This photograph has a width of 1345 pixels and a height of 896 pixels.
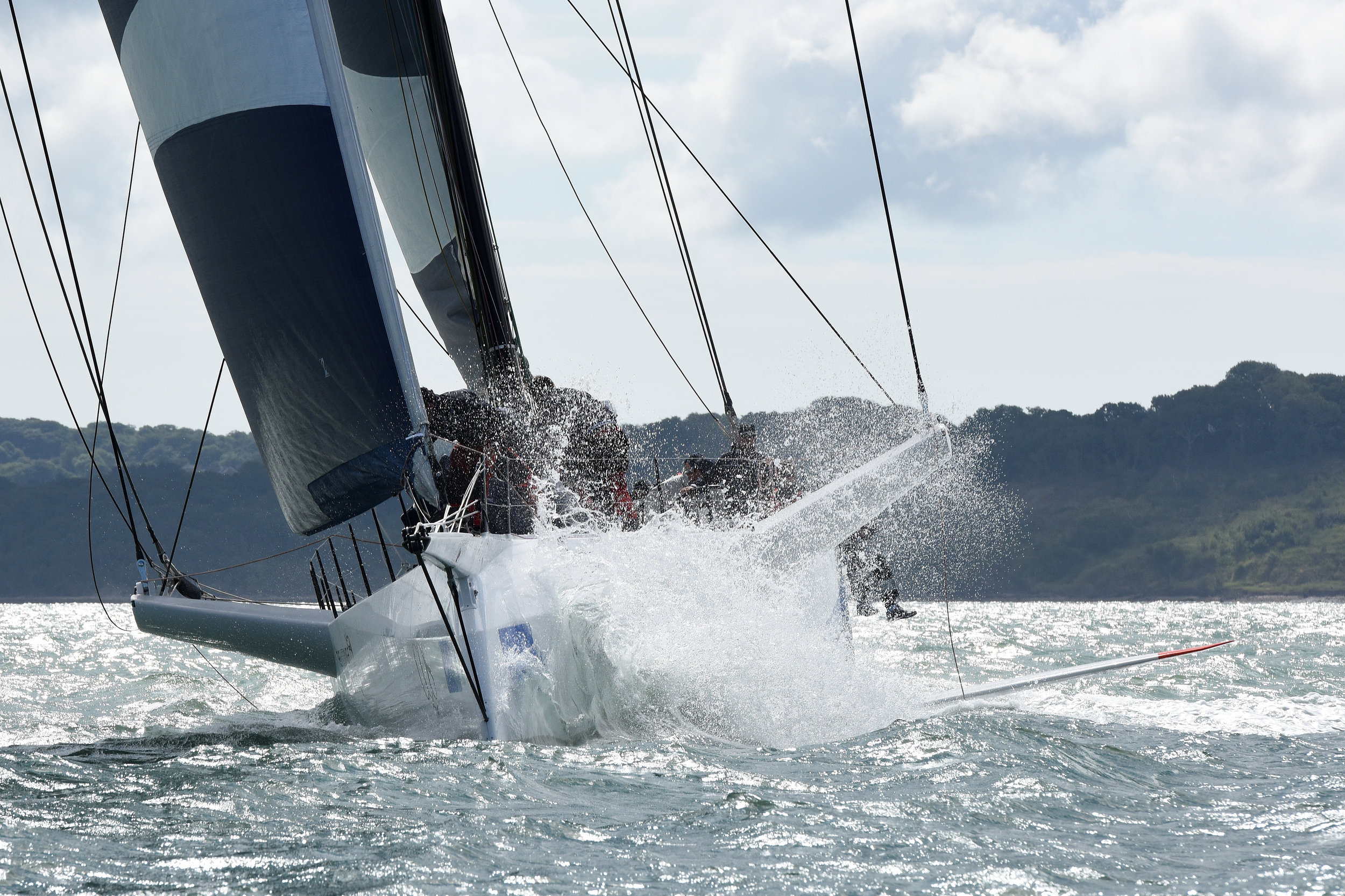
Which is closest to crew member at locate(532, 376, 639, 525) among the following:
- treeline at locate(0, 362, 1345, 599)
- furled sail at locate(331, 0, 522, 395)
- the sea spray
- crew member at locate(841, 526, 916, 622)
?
the sea spray

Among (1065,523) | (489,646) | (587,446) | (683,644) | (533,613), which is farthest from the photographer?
(1065,523)

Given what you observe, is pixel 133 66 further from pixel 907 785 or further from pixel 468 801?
pixel 907 785

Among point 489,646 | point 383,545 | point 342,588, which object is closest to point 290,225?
point 383,545

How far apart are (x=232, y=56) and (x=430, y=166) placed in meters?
2.29

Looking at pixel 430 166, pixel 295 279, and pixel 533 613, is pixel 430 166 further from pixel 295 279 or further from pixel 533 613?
pixel 533 613

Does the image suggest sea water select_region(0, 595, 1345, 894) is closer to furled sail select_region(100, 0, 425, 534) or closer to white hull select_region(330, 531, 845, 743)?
white hull select_region(330, 531, 845, 743)

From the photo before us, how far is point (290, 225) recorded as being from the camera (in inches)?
176

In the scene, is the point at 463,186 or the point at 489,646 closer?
the point at 489,646

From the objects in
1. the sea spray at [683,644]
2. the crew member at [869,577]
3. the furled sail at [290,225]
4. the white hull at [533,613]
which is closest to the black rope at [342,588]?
the white hull at [533,613]

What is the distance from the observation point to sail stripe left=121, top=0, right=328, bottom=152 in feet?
14.9

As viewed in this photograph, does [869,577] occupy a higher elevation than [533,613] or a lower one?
lower

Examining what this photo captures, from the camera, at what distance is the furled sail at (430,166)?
6.14m

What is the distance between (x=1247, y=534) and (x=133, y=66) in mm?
77174

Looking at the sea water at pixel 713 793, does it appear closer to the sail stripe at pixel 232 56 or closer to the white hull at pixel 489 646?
the white hull at pixel 489 646
